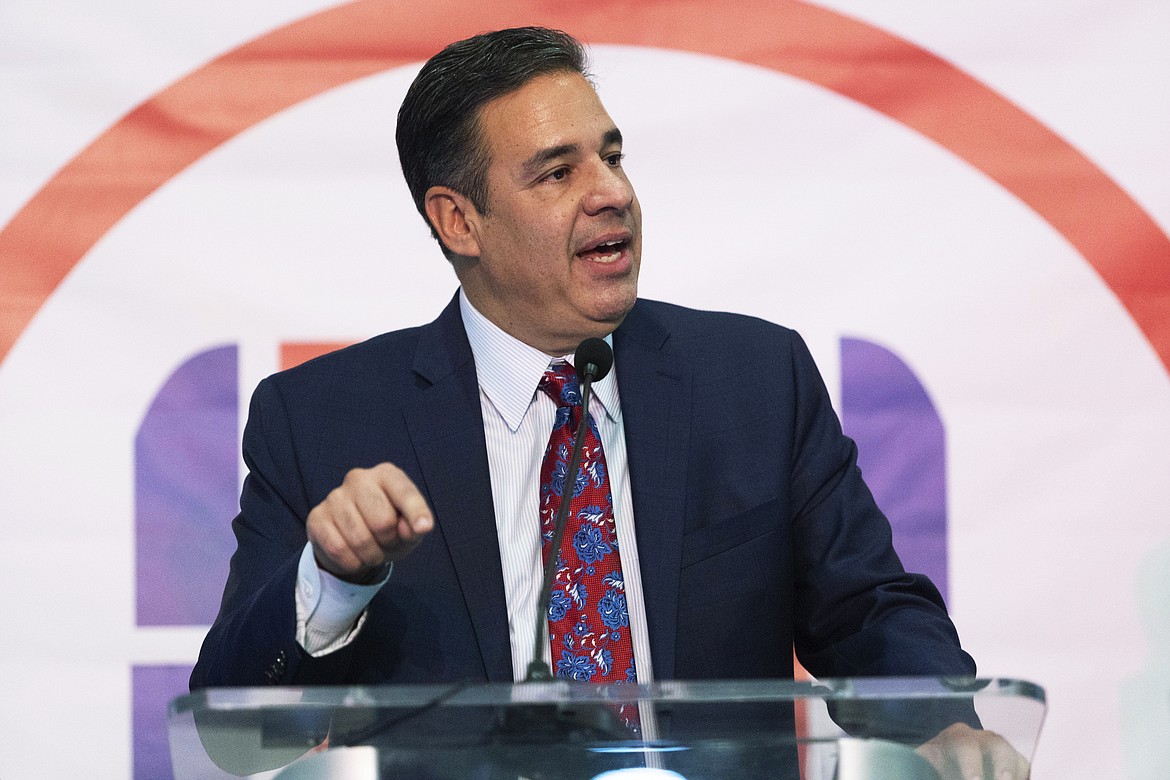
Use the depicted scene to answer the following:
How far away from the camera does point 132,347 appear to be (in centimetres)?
261

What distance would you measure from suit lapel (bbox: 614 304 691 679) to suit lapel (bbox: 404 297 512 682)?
0.21 m

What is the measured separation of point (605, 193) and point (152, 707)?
135 cm

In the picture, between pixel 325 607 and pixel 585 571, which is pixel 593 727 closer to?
pixel 325 607

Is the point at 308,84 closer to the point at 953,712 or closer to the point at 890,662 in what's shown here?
the point at 890,662

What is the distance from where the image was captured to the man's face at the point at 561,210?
2086 millimetres

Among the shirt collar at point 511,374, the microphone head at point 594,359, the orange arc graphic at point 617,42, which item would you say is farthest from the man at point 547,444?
the orange arc graphic at point 617,42

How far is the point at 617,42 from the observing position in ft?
8.69

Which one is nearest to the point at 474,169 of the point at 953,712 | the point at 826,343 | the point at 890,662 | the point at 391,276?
the point at 391,276

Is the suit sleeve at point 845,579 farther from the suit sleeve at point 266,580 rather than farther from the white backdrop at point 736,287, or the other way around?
the suit sleeve at point 266,580

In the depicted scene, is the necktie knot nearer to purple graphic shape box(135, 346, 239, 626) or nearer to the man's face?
the man's face

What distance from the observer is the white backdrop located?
2.58 m

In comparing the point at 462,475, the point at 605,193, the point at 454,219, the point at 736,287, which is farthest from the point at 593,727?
the point at 736,287

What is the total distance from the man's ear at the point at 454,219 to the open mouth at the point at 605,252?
0.71 feet

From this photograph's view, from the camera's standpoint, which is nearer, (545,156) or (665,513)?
(665,513)
